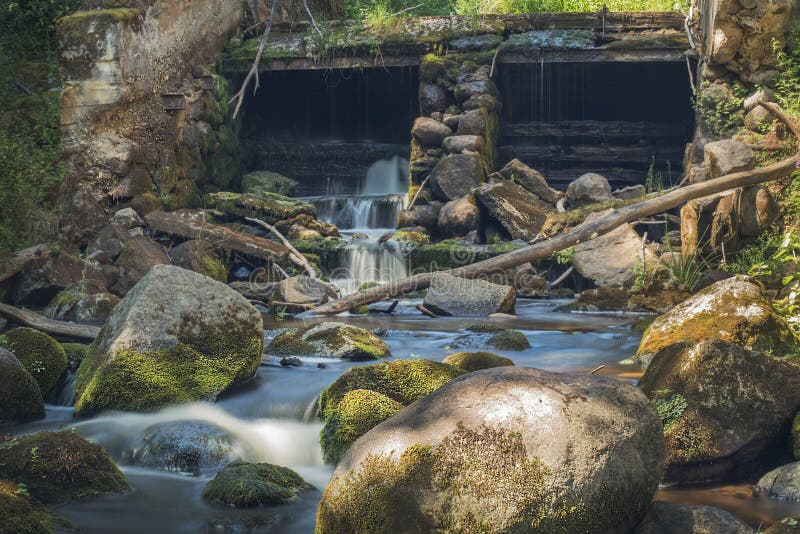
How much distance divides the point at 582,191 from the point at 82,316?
7709 mm

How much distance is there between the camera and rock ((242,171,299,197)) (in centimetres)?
1588

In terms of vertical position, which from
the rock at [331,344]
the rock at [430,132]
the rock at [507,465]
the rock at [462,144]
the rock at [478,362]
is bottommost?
the rock at [331,344]

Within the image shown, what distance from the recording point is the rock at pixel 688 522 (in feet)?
11.1

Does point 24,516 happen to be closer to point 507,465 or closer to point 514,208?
point 507,465

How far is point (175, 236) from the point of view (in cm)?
1234

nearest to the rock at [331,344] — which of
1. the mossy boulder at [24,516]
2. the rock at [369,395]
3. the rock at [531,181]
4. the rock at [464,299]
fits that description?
the rock at [369,395]

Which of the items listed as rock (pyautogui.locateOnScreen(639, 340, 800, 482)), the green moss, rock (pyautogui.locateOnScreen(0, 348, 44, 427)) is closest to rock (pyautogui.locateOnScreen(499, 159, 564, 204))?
rock (pyautogui.locateOnScreen(639, 340, 800, 482))

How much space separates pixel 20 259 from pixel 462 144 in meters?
7.63

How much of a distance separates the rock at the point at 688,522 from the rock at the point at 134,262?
8.35 meters

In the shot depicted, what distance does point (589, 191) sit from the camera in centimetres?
1314

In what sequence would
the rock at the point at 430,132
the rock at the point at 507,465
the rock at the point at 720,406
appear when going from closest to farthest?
the rock at the point at 507,465, the rock at the point at 720,406, the rock at the point at 430,132

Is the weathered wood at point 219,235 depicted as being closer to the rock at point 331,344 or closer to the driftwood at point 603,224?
the driftwood at point 603,224

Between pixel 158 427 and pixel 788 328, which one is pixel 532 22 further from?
pixel 158 427

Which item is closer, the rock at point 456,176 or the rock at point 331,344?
the rock at point 331,344
